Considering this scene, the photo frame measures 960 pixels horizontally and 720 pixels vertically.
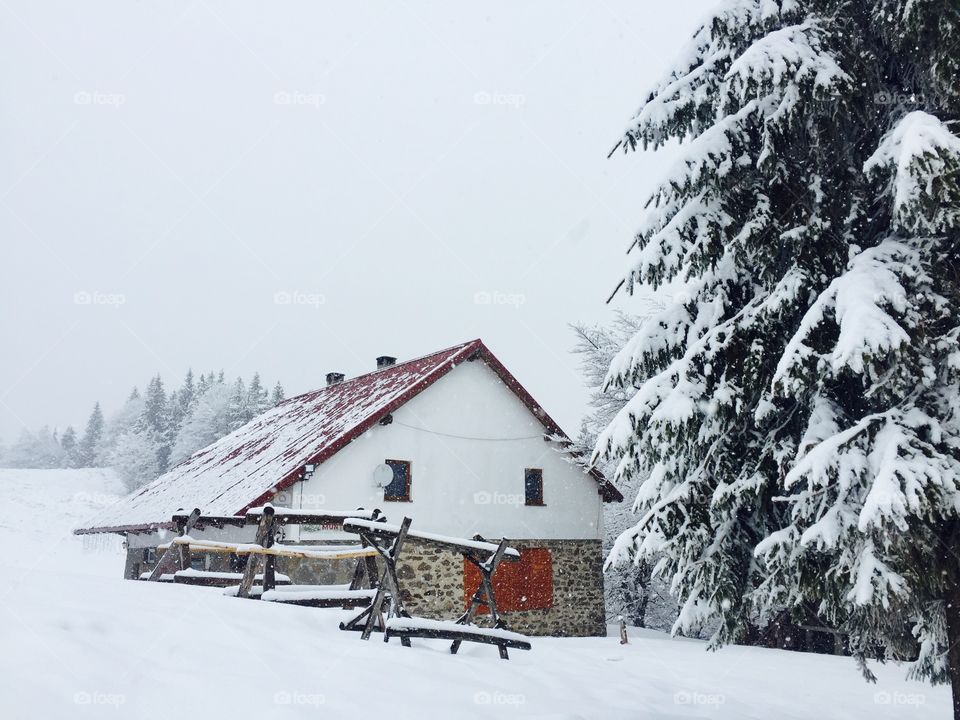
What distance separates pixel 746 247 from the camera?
6.61 meters

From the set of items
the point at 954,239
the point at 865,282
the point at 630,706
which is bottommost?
the point at 630,706

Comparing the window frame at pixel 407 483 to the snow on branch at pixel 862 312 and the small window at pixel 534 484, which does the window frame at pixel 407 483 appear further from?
the snow on branch at pixel 862 312

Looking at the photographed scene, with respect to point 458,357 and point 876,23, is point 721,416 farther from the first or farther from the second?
point 458,357

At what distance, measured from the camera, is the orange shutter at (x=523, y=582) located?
1697 cm

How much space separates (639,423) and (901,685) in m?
7.59

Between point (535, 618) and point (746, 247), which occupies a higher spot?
point (746, 247)

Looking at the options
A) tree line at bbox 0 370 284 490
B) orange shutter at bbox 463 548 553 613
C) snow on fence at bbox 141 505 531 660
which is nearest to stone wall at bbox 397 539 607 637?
orange shutter at bbox 463 548 553 613

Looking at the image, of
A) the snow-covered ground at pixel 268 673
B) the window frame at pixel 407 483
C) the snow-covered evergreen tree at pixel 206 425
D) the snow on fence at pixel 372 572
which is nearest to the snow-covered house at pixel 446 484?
the window frame at pixel 407 483

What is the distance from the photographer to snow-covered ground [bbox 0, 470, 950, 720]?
4008mm

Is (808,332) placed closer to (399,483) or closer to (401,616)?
(401,616)

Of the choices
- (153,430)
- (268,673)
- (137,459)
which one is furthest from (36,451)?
(268,673)

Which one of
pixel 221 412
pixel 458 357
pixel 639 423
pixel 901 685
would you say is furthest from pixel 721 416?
pixel 221 412

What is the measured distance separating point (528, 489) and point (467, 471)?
2.07 metres

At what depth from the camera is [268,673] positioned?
4.86m
